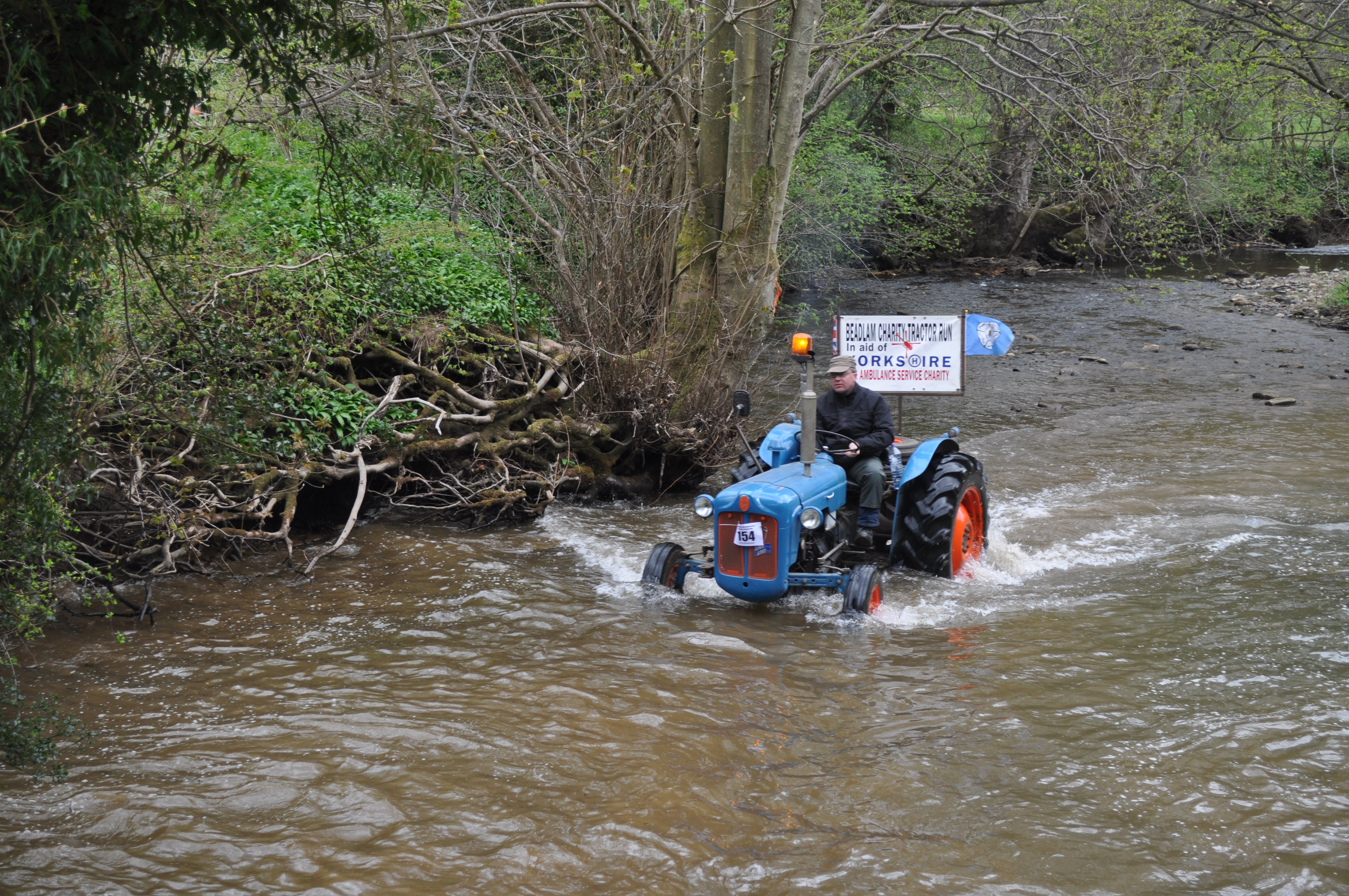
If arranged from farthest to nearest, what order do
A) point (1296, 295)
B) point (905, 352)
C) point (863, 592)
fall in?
point (1296, 295) → point (905, 352) → point (863, 592)

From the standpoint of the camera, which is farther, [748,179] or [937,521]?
[748,179]

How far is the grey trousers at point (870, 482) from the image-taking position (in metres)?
7.38

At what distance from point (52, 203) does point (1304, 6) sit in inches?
655

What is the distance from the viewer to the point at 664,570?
23.2 ft

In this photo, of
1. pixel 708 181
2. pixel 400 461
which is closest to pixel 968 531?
pixel 400 461

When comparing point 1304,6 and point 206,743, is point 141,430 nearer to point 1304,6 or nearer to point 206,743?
point 206,743

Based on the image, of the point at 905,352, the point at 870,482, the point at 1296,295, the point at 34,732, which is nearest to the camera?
the point at 34,732

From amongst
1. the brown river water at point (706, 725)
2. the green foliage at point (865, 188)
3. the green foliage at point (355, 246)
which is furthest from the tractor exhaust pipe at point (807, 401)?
the green foliage at point (865, 188)

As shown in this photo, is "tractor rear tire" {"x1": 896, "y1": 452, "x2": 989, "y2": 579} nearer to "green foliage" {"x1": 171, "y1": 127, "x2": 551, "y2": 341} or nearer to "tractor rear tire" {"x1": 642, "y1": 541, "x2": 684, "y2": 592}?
"tractor rear tire" {"x1": 642, "y1": 541, "x2": 684, "y2": 592}

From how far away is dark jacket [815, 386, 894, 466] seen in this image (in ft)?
24.6

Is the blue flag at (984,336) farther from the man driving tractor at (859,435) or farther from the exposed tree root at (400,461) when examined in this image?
the exposed tree root at (400,461)

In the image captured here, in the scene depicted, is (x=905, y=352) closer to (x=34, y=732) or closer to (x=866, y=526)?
(x=866, y=526)

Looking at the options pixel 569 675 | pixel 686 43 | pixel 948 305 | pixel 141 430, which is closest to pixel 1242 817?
pixel 569 675

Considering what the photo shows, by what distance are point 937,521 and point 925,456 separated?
1.72ft
